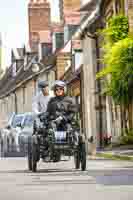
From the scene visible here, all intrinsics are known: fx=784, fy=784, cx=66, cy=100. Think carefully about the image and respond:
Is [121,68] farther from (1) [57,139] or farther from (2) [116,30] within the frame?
(1) [57,139]

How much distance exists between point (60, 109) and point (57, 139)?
0.56 metres

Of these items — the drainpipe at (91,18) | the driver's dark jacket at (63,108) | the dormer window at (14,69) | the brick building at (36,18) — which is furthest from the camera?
the dormer window at (14,69)

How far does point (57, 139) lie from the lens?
14.4m

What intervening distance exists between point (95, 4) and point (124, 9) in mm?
11522

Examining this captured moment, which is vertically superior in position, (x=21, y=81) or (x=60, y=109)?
(x=21, y=81)

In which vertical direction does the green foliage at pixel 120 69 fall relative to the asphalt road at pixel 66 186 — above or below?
above

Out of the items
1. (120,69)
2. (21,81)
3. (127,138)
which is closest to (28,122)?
(120,69)

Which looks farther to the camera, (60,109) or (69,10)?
(69,10)

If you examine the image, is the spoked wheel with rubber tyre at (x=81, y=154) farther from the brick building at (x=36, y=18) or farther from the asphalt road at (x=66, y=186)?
the brick building at (x=36, y=18)

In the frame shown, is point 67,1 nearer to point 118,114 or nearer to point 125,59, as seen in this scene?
point 118,114

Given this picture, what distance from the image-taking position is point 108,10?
39562 millimetres

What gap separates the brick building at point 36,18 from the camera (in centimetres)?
7712

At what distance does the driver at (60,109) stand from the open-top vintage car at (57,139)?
2cm

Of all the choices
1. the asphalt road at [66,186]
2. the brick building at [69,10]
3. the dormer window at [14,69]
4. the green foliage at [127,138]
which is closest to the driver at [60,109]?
the asphalt road at [66,186]
